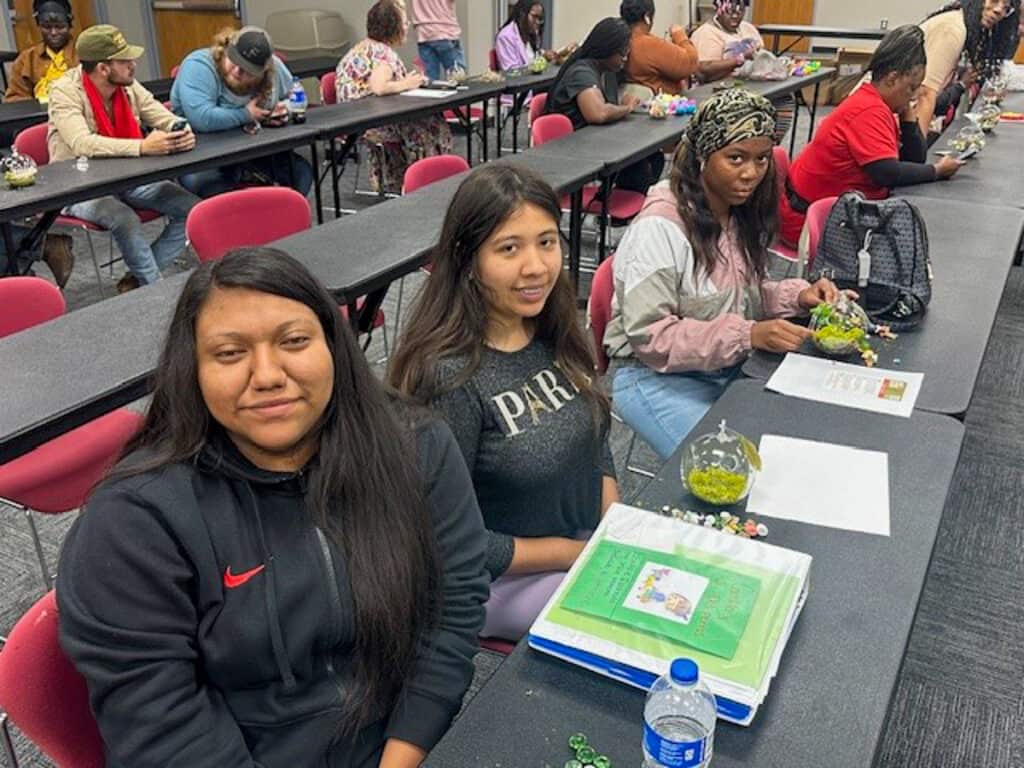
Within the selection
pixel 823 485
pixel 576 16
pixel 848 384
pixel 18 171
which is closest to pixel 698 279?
pixel 848 384

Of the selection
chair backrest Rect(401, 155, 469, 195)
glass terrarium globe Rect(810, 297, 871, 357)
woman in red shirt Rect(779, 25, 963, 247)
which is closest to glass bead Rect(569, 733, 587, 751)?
glass terrarium globe Rect(810, 297, 871, 357)

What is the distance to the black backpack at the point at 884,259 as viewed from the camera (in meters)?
2.14

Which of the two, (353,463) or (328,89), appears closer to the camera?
(353,463)

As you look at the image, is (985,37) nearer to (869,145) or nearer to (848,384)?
(869,145)

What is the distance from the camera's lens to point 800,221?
3.38m

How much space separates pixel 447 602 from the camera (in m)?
1.24

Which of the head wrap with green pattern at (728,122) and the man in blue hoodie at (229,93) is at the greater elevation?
the head wrap with green pattern at (728,122)

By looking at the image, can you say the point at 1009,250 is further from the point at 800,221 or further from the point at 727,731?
the point at 727,731

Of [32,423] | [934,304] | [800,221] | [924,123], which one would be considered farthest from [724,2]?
[32,423]

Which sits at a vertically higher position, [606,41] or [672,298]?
[606,41]

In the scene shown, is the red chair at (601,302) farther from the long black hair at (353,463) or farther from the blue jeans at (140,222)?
the blue jeans at (140,222)

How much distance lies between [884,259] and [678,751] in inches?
63.8

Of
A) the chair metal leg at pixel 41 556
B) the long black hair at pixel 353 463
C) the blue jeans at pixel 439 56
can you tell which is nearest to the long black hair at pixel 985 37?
the blue jeans at pixel 439 56

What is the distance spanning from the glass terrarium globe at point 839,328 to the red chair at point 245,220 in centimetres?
137
